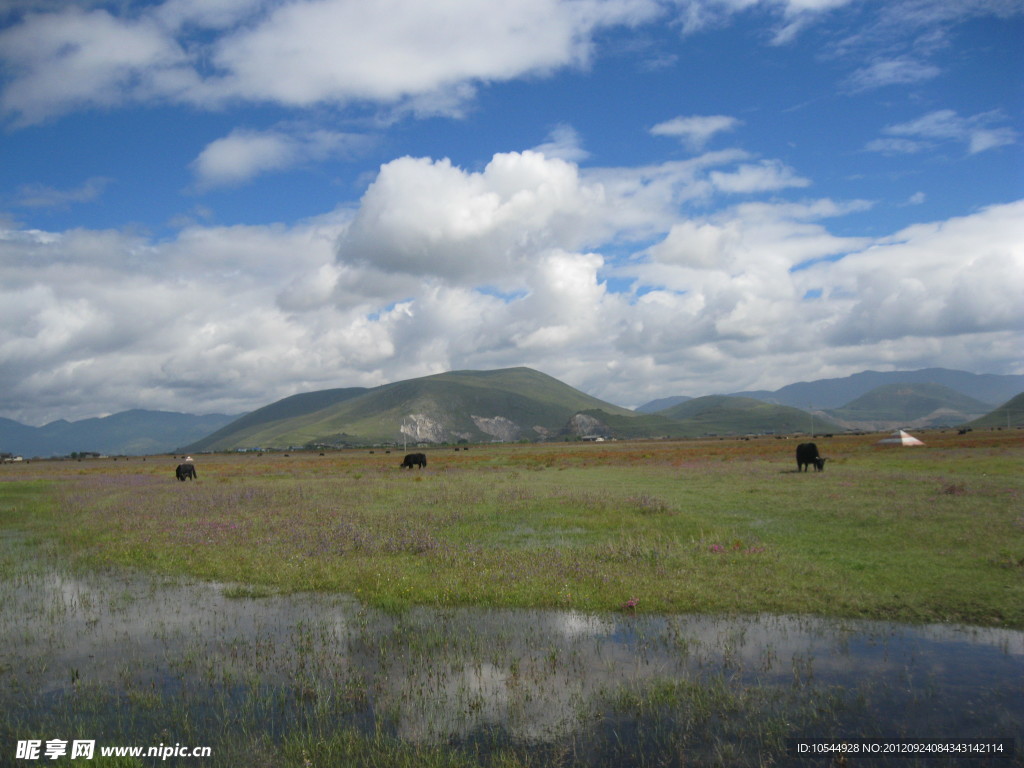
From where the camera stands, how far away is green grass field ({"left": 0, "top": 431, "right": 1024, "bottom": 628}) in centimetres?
1341

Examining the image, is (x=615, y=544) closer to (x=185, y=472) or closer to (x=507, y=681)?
Answer: (x=507, y=681)

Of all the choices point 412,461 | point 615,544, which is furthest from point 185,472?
point 615,544

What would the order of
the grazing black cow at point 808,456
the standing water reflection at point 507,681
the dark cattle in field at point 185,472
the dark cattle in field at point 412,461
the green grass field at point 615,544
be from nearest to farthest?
1. the standing water reflection at point 507,681
2. the green grass field at point 615,544
3. the grazing black cow at point 808,456
4. the dark cattle in field at point 185,472
5. the dark cattle in field at point 412,461

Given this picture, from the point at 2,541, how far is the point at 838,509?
107 feet

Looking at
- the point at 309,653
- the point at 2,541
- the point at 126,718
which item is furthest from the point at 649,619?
the point at 2,541

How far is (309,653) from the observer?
35.2ft

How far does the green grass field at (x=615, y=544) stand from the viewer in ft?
44.0

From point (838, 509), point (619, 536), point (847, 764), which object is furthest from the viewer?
point (838, 509)

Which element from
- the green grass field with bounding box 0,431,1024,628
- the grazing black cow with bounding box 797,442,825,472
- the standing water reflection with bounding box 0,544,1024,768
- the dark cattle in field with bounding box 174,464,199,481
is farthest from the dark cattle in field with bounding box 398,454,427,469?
the standing water reflection with bounding box 0,544,1024,768

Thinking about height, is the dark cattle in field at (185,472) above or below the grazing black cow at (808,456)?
above

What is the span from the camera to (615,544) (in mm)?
18516

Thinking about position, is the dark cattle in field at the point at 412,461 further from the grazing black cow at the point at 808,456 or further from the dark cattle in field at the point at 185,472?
the grazing black cow at the point at 808,456

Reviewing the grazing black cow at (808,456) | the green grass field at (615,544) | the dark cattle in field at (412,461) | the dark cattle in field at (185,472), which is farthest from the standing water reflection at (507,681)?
the dark cattle in field at (412,461)

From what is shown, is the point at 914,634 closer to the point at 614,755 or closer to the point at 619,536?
the point at 614,755
